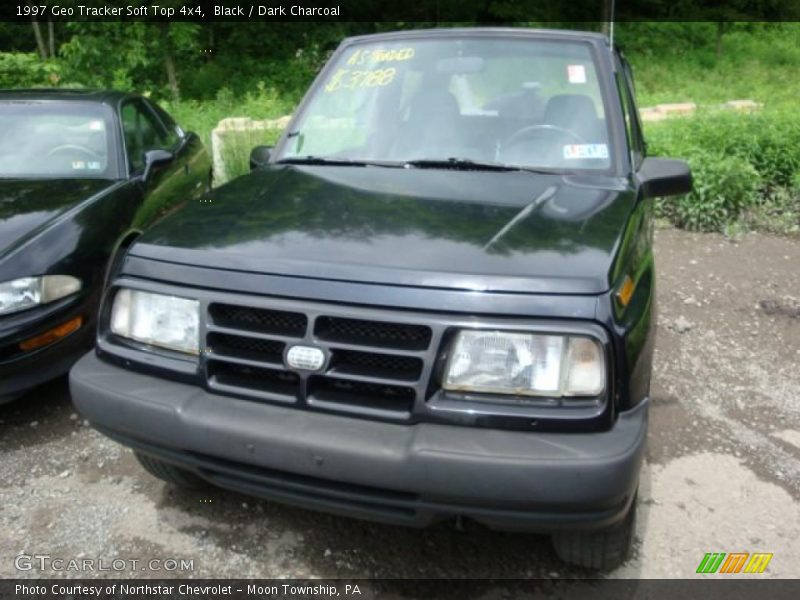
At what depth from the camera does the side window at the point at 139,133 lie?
4566 mm

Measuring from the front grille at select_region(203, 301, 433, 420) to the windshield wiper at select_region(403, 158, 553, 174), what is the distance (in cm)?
110

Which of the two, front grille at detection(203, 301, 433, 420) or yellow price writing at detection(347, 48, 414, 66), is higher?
yellow price writing at detection(347, 48, 414, 66)

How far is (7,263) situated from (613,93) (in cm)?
278

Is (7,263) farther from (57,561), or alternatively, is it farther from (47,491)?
(57,561)

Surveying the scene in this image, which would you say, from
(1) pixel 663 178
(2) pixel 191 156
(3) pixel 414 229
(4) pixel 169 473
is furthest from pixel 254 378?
(2) pixel 191 156

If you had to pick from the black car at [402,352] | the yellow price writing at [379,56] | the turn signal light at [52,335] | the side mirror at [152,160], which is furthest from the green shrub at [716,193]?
the turn signal light at [52,335]

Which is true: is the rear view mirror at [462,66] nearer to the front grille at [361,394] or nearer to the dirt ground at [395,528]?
the front grille at [361,394]

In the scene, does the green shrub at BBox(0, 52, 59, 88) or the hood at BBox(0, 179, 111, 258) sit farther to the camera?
the green shrub at BBox(0, 52, 59, 88)

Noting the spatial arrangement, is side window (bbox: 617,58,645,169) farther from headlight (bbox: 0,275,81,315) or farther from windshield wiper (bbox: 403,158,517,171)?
headlight (bbox: 0,275,81,315)

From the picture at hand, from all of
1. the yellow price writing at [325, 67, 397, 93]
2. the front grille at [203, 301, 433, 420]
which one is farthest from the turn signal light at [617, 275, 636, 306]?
the yellow price writing at [325, 67, 397, 93]

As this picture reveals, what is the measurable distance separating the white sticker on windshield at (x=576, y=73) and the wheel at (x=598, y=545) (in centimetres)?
182

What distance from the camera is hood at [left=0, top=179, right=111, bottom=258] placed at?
10.9 feet

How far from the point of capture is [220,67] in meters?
18.2

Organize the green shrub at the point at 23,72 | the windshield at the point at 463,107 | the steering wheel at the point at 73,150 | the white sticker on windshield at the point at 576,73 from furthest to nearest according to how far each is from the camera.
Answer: the green shrub at the point at 23,72
the steering wheel at the point at 73,150
the white sticker on windshield at the point at 576,73
the windshield at the point at 463,107
